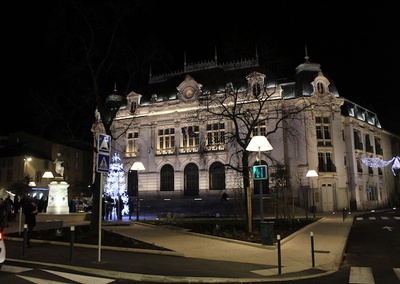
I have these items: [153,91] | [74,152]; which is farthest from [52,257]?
[74,152]

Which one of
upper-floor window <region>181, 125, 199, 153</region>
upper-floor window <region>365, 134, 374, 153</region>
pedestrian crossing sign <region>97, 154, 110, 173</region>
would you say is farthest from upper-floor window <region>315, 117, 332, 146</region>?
pedestrian crossing sign <region>97, 154, 110, 173</region>

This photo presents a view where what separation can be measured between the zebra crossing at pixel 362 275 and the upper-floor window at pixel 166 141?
41282 mm

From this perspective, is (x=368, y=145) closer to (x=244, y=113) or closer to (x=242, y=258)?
(x=244, y=113)

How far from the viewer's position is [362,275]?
10023 mm

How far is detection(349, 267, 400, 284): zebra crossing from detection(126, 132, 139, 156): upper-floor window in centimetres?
4571

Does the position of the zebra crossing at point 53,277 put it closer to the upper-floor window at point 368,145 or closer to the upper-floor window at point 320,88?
the upper-floor window at point 320,88

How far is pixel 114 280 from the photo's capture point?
8969 millimetres

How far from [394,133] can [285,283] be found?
63.8 meters

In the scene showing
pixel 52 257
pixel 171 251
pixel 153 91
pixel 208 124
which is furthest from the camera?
pixel 153 91

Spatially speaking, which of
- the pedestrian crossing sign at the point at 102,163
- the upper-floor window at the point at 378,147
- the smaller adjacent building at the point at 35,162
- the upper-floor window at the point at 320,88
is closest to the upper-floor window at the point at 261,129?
the upper-floor window at the point at 320,88

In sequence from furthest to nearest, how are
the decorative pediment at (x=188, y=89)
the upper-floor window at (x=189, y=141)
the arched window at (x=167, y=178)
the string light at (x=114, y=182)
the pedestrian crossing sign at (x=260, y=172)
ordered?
1. the arched window at (x=167, y=178)
2. the decorative pediment at (x=188, y=89)
3. the upper-floor window at (x=189, y=141)
4. the string light at (x=114, y=182)
5. the pedestrian crossing sign at (x=260, y=172)

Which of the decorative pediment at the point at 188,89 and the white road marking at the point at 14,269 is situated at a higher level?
the decorative pediment at the point at 188,89

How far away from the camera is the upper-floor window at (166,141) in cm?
5165

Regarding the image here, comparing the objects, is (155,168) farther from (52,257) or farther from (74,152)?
(52,257)
